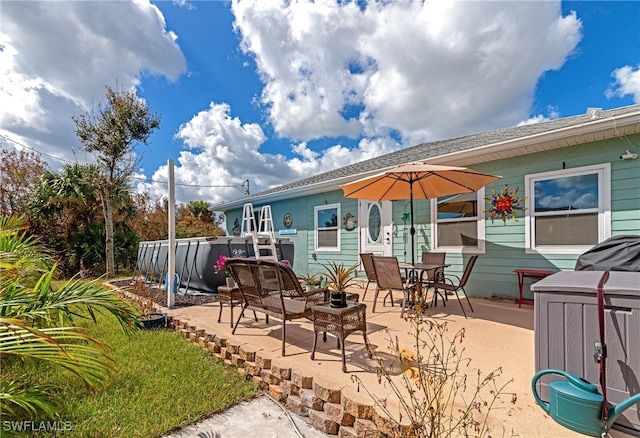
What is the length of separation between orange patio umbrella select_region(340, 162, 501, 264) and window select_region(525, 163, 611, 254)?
3.71 feet

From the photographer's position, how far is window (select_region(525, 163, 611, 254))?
465 cm

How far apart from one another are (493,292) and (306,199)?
592cm

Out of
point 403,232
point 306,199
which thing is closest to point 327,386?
point 403,232

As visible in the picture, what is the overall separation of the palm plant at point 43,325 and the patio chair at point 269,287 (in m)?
1.22

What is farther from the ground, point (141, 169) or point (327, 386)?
point (141, 169)

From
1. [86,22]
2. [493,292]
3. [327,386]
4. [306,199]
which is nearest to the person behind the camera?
[327,386]

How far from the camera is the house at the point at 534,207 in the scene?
4477 mm

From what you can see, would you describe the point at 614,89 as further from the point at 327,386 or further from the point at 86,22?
the point at 86,22

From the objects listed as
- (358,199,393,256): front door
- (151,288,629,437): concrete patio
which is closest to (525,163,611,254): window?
(151,288,629,437): concrete patio

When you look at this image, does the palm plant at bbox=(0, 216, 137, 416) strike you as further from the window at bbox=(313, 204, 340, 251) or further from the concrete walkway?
the window at bbox=(313, 204, 340, 251)

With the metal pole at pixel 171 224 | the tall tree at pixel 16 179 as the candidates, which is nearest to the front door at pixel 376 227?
the metal pole at pixel 171 224

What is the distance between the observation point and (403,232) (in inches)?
281

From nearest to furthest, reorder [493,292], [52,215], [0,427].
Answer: [0,427] < [493,292] < [52,215]

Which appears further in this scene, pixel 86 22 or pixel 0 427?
pixel 86 22
